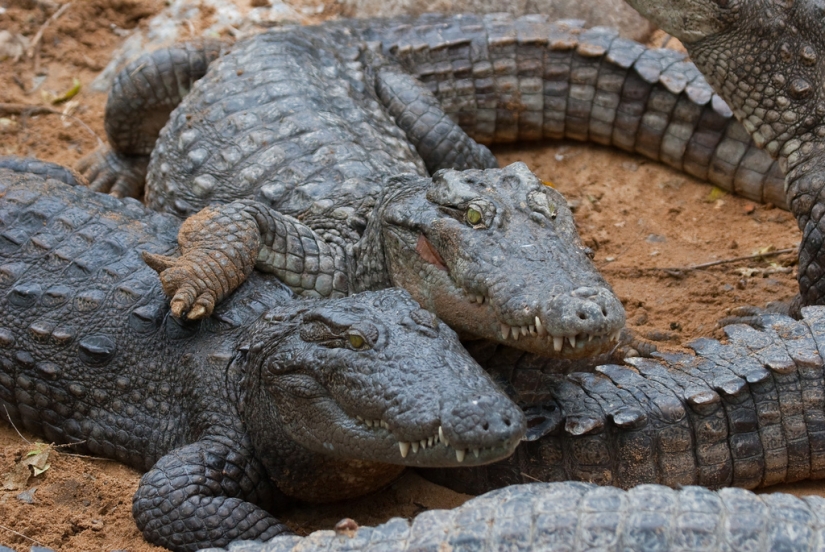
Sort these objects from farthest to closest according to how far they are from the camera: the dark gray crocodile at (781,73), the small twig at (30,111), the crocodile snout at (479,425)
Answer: the small twig at (30,111) < the dark gray crocodile at (781,73) < the crocodile snout at (479,425)

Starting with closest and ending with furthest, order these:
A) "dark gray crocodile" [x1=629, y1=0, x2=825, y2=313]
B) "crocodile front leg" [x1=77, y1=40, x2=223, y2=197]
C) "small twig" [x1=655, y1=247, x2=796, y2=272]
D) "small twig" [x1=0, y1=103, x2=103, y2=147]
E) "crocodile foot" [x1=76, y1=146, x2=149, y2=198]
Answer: "dark gray crocodile" [x1=629, y1=0, x2=825, y2=313]
"small twig" [x1=655, y1=247, x2=796, y2=272]
"crocodile front leg" [x1=77, y1=40, x2=223, y2=197]
"crocodile foot" [x1=76, y1=146, x2=149, y2=198]
"small twig" [x1=0, y1=103, x2=103, y2=147]

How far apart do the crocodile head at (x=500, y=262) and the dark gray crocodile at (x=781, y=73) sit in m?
1.10

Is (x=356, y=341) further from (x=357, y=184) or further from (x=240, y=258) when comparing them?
(x=357, y=184)

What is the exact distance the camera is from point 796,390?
9.82 ft

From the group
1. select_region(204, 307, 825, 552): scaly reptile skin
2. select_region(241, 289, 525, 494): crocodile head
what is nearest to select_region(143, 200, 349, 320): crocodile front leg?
select_region(241, 289, 525, 494): crocodile head

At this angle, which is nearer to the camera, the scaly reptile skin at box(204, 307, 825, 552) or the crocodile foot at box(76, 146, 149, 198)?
the scaly reptile skin at box(204, 307, 825, 552)

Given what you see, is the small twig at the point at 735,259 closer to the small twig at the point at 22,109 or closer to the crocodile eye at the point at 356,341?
the crocodile eye at the point at 356,341

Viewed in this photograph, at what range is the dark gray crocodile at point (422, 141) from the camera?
121 inches

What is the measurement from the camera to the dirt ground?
10.3 feet

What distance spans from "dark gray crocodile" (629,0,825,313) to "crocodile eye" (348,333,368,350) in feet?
6.67

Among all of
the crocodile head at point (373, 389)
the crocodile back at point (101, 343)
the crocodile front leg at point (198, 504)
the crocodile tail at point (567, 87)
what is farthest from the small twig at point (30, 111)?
the crocodile front leg at point (198, 504)

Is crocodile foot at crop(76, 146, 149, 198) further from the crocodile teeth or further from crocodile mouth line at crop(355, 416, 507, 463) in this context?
the crocodile teeth

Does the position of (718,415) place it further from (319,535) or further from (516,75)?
(516,75)

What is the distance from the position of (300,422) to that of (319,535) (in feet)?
2.00
